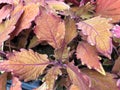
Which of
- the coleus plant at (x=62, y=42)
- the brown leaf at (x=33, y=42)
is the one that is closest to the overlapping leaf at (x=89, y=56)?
the coleus plant at (x=62, y=42)

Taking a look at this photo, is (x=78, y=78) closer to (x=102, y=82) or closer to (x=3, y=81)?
(x=102, y=82)

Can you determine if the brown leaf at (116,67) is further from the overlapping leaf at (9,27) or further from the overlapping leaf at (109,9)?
the overlapping leaf at (9,27)

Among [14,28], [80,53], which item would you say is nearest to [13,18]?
[14,28]

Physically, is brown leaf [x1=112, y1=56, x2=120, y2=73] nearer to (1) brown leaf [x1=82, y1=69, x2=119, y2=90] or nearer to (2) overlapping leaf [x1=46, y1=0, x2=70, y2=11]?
(1) brown leaf [x1=82, y1=69, x2=119, y2=90]

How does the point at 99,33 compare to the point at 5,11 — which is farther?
the point at 5,11

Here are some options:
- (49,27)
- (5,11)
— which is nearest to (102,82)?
(49,27)

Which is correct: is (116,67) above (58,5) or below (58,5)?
below

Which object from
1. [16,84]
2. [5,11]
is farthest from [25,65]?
[5,11]
